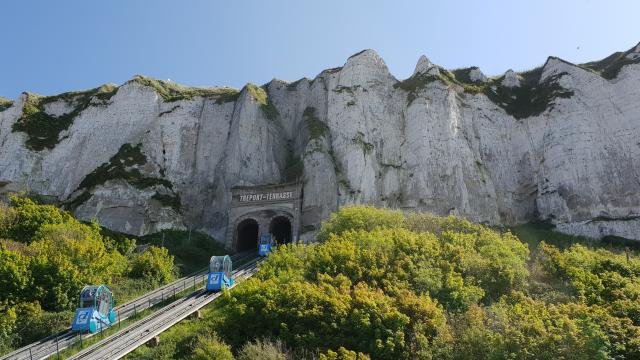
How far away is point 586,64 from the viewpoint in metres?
75.2

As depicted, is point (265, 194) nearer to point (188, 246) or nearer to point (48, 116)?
point (188, 246)

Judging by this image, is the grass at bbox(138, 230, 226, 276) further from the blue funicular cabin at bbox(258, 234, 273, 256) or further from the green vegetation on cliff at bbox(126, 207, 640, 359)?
the green vegetation on cliff at bbox(126, 207, 640, 359)

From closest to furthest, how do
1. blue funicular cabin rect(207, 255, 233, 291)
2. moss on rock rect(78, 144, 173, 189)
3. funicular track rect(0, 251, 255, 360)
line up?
funicular track rect(0, 251, 255, 360), blue funicular cabin rect(207, 255, 233, 291), moss on rock rect(78, 144, 173, 189)

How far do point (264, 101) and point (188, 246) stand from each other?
26538mm

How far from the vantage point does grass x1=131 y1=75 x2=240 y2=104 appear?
7338 cm

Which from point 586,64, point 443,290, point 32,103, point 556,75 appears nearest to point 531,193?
point 556,75

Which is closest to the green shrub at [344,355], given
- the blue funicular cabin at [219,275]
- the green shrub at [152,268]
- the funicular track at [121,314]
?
the funicular track at [121,314]

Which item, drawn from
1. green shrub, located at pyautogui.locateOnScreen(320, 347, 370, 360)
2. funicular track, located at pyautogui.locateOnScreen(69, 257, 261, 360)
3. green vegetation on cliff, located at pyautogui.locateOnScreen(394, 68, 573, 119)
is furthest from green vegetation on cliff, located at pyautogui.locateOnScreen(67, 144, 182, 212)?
green shrub, located at pyautogui.locateOnScreen(320, 347, 370, 360)

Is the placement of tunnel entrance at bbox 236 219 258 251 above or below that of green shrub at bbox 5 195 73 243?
below

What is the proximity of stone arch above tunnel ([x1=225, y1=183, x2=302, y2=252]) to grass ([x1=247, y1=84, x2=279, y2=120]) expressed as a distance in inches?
538

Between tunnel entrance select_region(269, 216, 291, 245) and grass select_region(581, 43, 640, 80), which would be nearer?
tunnel entrance select_region(269, 216, 291, 245)

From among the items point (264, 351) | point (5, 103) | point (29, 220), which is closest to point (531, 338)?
point (264, 351)

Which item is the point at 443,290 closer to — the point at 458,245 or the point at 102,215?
the point at 458,245

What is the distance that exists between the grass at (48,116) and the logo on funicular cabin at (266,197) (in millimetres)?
24890
